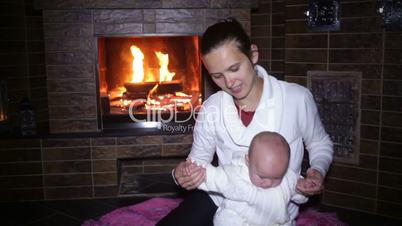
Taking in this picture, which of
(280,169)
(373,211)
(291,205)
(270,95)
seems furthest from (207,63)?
(373,211)

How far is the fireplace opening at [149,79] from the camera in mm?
3137

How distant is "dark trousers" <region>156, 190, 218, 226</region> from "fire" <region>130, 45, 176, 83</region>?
168cm

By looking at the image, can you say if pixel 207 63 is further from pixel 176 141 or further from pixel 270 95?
pixel 176 141

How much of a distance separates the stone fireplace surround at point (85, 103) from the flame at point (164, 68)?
0.31 m

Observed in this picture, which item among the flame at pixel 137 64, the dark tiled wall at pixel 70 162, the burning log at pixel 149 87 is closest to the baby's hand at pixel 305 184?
the dark tiled wall at pixel 70 162

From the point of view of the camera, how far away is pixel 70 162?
291cm

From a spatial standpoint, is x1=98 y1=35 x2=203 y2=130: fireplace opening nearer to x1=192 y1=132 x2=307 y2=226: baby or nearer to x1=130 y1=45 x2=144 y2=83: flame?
x1=130 y1=45 x2=144 y2=83: flame

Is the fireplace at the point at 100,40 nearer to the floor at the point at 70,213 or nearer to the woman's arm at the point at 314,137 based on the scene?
the floor at the point at 70,213

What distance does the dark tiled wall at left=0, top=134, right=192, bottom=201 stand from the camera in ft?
9.39

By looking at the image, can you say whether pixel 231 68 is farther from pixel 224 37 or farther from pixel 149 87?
pixel 149 87

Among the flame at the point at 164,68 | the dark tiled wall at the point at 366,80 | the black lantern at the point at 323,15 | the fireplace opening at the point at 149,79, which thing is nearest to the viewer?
the dark tiled wall at the point at 366,80

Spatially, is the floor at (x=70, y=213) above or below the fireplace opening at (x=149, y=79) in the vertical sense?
below

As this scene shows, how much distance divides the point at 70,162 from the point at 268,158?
192 cm

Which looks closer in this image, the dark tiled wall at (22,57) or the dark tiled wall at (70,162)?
the dark tiled wall at (70,162)
